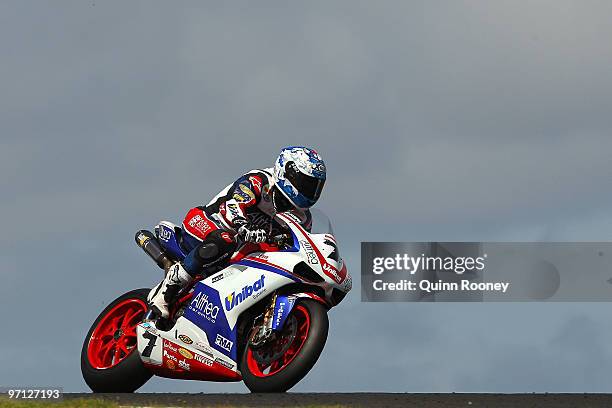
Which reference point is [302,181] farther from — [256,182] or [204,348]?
[204,348]

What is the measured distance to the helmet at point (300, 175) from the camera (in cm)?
1360

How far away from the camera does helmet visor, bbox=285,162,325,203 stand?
13.6 m

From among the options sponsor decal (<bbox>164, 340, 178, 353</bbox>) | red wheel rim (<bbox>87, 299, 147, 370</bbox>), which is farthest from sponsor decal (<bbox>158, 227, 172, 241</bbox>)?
sponsor decal (<bbox>164, 340, 178, 353</bbox>)

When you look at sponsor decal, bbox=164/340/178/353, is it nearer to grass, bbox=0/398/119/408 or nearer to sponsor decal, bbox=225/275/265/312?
sponsor decal, bbox=225/275/265/312

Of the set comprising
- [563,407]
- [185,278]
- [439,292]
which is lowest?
[563,407]

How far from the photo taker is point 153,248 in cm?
1504

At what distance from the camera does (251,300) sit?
13.1 meters

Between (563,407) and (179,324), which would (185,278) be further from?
(563,407)

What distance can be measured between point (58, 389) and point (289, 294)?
2636 millimetres

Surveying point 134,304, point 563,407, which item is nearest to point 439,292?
point 134,304

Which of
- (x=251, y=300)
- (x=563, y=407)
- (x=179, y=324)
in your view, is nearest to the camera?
(x=563, y=407)

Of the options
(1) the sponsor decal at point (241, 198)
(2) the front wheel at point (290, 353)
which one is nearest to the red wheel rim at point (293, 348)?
(2) the front wheel at point (290, 353)

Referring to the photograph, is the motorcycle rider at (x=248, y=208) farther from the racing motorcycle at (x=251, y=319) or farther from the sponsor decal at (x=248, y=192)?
the racing motorcycle at (x=251, y=319)

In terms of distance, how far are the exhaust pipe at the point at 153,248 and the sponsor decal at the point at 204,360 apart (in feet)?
4.98
